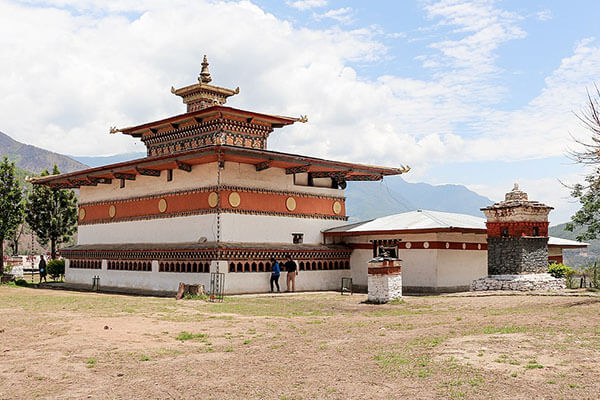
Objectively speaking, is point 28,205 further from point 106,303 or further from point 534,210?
point 534,210

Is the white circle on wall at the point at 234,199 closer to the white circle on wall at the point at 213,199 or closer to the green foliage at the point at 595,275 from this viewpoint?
the white circle on wall at the point at 213,199

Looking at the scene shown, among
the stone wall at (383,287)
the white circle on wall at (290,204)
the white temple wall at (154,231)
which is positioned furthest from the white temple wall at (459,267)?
the white temple wall at (154,231)

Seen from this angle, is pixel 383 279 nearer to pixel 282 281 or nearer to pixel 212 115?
pixel 282 281

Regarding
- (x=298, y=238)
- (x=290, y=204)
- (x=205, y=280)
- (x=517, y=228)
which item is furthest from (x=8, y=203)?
(x=517, y=228)

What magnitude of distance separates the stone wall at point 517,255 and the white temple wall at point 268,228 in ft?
26.3

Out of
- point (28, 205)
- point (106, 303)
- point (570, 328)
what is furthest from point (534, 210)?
point (28, 205)

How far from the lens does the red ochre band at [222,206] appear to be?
24.4 meters

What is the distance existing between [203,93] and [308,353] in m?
24.9

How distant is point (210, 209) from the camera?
→ 78.8 ft

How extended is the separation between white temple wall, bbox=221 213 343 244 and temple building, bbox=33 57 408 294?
4cm

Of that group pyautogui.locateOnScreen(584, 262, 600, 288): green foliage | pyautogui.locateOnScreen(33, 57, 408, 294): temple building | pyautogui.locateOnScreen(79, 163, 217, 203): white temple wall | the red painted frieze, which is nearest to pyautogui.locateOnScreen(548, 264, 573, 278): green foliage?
pyautogui.locateOnScreen(584, 262, 600, 288): green foliage

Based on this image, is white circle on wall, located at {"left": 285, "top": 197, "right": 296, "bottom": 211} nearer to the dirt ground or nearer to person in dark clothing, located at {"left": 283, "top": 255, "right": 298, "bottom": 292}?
person in dark clothing, located at {"left": 283, "top": 255, "right": 298, "bottom": 292}

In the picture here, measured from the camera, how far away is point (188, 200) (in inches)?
999

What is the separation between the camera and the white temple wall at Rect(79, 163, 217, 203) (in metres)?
24.7
